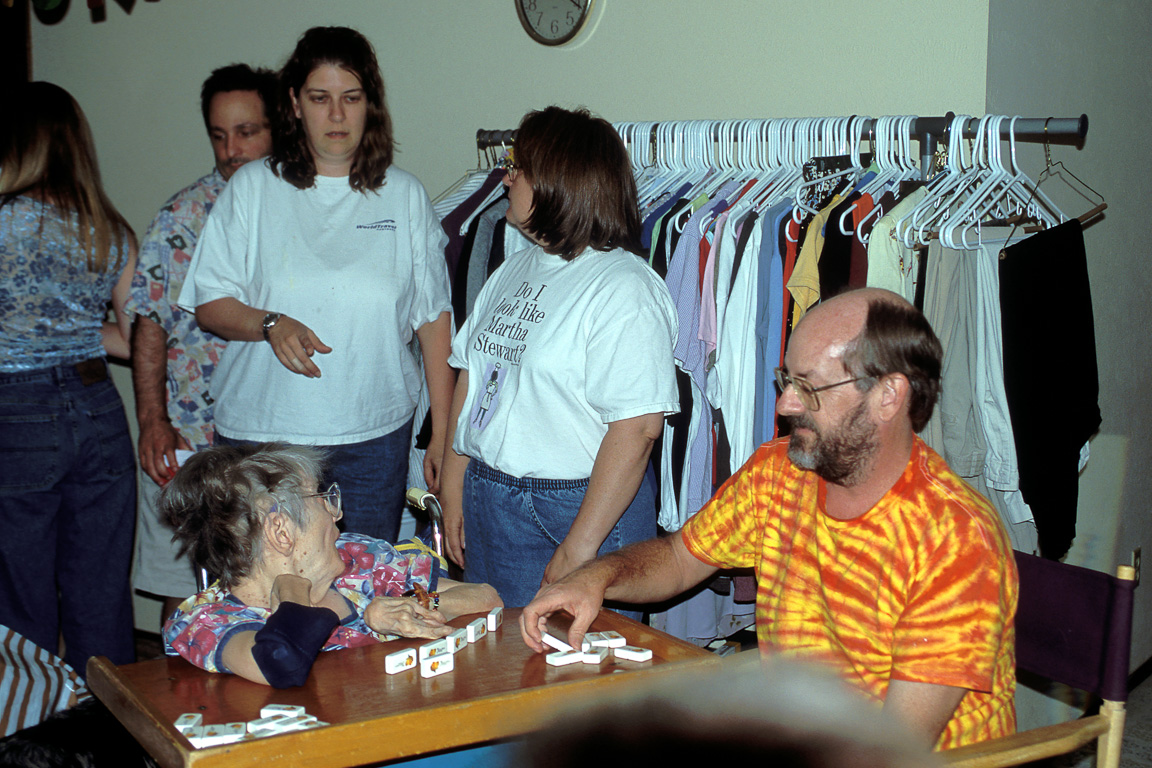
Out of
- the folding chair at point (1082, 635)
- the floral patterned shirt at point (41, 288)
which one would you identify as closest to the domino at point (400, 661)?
the folding chair at point (1082, 635)

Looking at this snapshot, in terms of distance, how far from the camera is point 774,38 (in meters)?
2.77

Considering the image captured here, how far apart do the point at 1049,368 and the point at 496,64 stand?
78.0 inches

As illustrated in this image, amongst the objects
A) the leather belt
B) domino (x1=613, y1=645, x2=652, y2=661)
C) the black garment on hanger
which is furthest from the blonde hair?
the black garment on hanger

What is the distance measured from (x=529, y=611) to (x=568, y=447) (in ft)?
1.86

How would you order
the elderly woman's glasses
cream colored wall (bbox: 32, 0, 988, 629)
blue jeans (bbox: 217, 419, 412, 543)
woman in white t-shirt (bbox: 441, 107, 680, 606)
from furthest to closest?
cream colored wall (bbox: 32, 0, 988, 629) < blue jeans (bbox: 217, 419, 412, 543) < woman in white t-shirt (bbox: 441, 107, 680, 606) < the elderly woman's glasses

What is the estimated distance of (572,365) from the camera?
2.09 metres

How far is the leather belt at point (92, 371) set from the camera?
2.70 m

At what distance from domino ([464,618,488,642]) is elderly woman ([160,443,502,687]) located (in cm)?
7

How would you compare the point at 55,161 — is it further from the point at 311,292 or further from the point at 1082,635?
the point at 1082,635

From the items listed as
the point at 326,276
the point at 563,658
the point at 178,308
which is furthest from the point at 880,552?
the point at 178,308

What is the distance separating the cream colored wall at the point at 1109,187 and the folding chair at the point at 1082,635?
133cm

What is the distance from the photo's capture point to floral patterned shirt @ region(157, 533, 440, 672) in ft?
5.02

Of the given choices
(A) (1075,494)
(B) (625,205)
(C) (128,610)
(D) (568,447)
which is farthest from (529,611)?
(C) (128,610)

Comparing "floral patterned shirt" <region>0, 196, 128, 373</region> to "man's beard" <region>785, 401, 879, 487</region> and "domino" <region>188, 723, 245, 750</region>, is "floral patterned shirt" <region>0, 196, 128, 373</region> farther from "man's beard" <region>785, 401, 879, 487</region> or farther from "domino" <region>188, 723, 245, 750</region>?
"man's beard" <region>785, 401, 879, 487</region>
